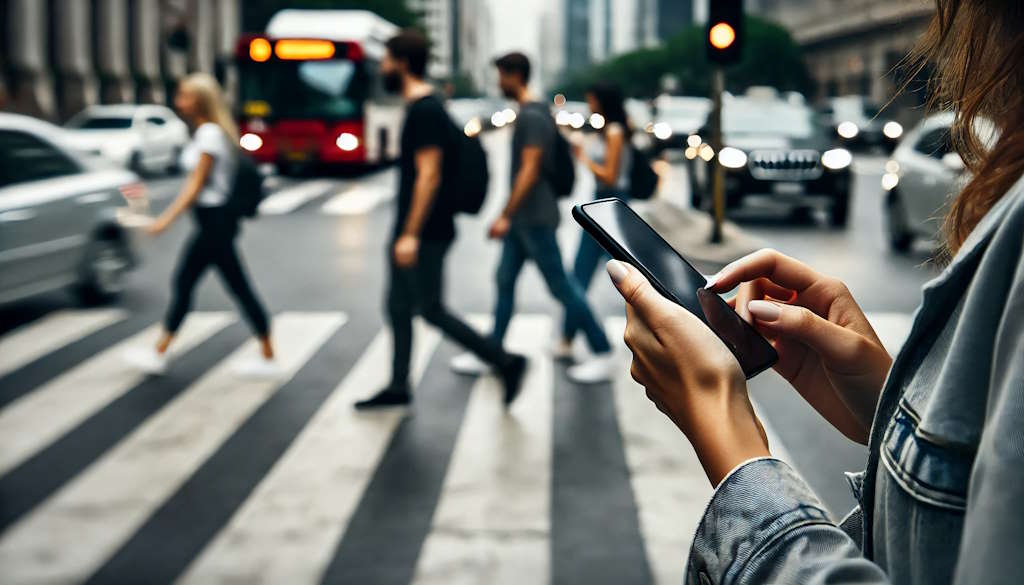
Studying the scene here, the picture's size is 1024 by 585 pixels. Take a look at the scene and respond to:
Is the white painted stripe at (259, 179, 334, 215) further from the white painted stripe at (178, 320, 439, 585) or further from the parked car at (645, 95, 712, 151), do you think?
the white painted stripe at (178, 320, 439, 585)

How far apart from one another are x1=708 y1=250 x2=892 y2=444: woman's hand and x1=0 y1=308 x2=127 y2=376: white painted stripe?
6609 millimetres

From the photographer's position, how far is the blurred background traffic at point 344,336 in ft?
13.8

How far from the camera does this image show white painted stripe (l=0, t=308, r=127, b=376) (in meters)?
7.77

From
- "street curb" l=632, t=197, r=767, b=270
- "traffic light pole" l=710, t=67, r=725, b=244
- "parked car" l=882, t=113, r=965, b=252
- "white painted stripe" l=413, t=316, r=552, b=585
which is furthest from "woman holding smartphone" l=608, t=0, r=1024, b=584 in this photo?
"parked car" l=882, t=113, r=965, b=252

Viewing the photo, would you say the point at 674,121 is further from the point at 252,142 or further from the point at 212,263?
the point at 212,263

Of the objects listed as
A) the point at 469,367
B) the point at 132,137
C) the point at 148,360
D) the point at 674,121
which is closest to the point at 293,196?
the point at 132,137

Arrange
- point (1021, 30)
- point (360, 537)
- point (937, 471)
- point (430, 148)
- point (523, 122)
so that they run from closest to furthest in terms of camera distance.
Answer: point (937, 471) → point (1021, 30) → point (360, 537) → point (430, 148) → point (523, 122)

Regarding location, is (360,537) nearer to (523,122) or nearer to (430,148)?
(430,148)

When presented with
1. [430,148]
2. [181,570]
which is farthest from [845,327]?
[430,148]

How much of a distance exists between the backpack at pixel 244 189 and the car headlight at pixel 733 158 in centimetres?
1002

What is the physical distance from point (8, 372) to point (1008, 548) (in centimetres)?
732

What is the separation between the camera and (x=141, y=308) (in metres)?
9.69

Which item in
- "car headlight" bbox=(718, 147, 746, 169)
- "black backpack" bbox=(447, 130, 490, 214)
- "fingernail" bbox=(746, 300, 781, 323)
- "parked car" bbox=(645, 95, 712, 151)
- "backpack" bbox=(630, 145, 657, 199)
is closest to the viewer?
"fingernail" bbox=(746, 300, 781, 323)

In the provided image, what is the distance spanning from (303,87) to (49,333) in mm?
15621
